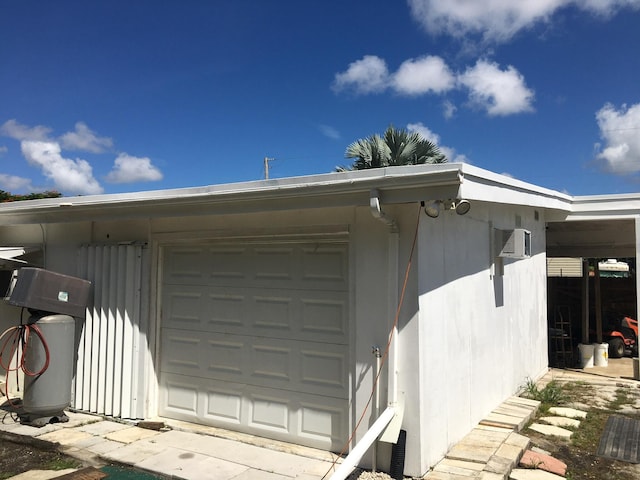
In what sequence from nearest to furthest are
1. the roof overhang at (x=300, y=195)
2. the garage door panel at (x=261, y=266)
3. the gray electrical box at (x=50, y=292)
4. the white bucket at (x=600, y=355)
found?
the roof overhang at (x=300, y=195) < the garage door panel at (x=261, y=266) < the gray electrical box at (x=50, y=292) < the white bucket at (x=600, y=355)

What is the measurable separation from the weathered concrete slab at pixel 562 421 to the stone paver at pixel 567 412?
15 cm

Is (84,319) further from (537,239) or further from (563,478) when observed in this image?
(537,239)

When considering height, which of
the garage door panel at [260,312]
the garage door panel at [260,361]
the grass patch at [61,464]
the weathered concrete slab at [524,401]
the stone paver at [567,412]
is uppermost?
the garage door panel at [260,312]

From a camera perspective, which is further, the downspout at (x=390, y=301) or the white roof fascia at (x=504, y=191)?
the white roof fascia at (x=504, y=191)

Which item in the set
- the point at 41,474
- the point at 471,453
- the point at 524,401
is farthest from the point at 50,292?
the point at 524,401

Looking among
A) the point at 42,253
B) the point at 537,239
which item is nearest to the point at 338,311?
the point at 42,253

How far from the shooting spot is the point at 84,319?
6270 mm

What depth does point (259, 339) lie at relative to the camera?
520cm

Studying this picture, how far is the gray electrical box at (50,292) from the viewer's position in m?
5.51

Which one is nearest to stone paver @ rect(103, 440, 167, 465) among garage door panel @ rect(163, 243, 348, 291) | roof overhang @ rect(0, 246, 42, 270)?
garage door panel @ rect(163, 243, 348, 291)

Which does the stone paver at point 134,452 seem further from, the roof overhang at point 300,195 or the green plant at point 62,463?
the roof overhang at point 300,195

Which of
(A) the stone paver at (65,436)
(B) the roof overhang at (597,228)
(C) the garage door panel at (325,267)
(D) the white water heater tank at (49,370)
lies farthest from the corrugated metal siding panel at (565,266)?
(A) the stone paver at (65,436)

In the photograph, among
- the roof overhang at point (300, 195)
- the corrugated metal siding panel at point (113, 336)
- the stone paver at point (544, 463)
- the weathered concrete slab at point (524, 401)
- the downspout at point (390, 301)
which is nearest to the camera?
the roof overhang at point (300, 195)

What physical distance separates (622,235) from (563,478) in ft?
28.5
